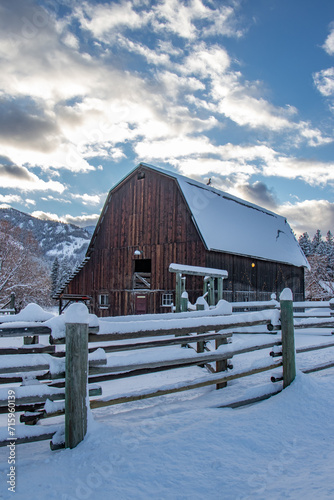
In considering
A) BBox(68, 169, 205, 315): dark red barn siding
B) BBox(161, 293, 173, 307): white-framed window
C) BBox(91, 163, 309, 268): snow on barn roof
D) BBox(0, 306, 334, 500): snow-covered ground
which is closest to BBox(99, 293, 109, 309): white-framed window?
BBox(68, 169, 205, 315): dark red barn siding

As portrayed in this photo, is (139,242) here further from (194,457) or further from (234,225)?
(194,457)

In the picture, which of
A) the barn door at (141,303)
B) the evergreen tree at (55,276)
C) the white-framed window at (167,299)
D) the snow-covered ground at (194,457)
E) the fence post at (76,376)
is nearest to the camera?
the snow-covered ground at (194,457)

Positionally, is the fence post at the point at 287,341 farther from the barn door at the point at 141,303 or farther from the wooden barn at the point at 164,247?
the barn door at the point at 141,303

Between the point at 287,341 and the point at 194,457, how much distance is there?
2.78 metres

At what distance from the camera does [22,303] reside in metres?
33.0

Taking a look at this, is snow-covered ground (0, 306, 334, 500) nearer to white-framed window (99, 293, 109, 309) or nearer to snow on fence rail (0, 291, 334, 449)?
snow on fence rail (0, 291, 334, 449)

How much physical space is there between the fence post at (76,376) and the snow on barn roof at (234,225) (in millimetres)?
12727

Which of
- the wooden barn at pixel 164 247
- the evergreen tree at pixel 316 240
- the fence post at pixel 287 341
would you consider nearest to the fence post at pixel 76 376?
the fence post at pixel 287 341

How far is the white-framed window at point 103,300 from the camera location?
63.6ft

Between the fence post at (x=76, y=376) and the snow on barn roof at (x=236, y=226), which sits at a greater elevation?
the snow on barn roof at (x=236, y=226)

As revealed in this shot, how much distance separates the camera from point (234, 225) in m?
19.5

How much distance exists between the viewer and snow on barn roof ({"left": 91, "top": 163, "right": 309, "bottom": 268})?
17.0m

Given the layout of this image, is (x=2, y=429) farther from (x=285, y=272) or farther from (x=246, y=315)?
(x=285, y=272)

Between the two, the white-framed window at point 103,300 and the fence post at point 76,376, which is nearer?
the fence post at point 76,376
